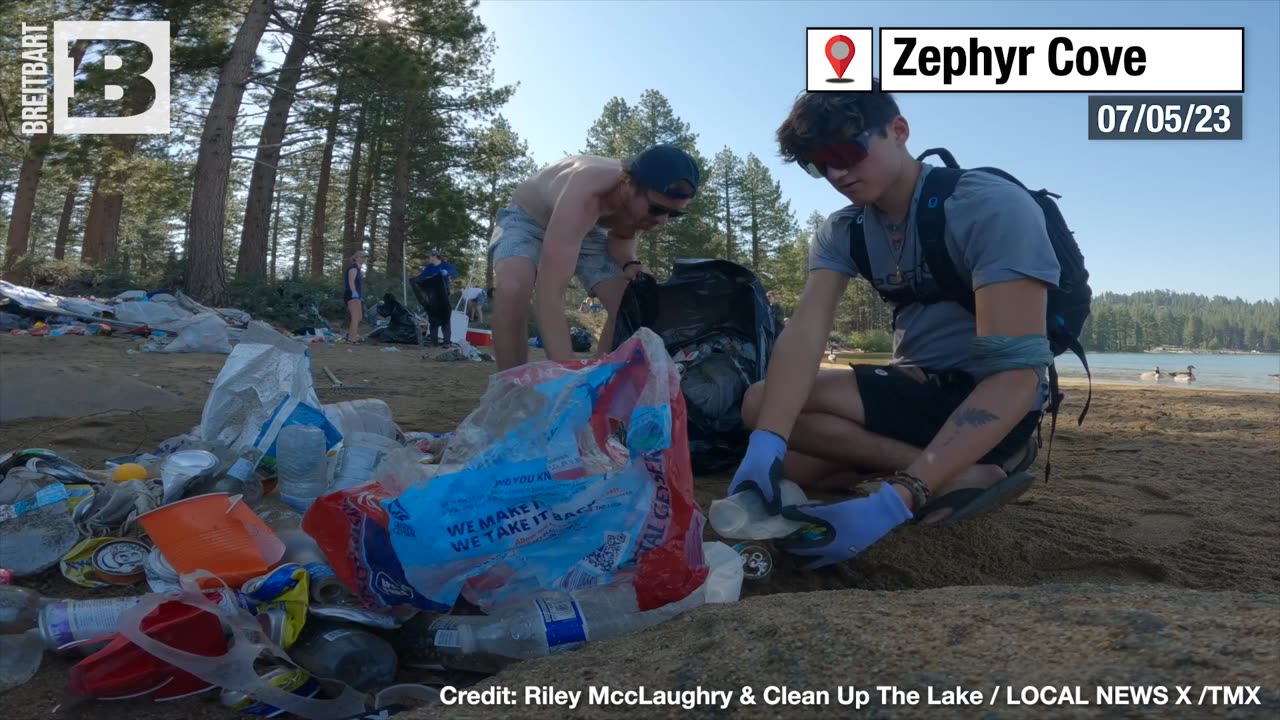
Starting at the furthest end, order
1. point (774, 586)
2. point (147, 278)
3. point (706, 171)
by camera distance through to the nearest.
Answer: point (706, 171) < point (147, 278) < point (774, 586)

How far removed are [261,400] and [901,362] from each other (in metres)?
1.93

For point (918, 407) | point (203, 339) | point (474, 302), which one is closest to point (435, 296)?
point (474, 302)

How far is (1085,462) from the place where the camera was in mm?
3555

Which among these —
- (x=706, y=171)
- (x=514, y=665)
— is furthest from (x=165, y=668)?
(x=706, y=171)

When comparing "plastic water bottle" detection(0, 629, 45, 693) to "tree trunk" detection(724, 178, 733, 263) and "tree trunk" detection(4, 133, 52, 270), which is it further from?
"tree trunk" detection(724, 178, 733, 263)

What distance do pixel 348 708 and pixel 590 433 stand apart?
0.60 m

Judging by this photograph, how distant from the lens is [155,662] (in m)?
1.24

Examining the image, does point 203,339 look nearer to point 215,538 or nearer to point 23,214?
point 215,538

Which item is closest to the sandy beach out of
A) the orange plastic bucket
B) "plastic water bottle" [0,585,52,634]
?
"plastic water bottle" [0,585,52,634]

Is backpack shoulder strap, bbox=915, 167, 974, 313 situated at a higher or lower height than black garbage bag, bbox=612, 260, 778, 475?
higher

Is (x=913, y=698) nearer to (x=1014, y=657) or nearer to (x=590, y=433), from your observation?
(x=1014, y=657)

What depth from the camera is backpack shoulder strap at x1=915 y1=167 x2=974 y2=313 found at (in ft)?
6.69

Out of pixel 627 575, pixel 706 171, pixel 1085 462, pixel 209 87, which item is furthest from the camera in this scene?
pixel 706 171

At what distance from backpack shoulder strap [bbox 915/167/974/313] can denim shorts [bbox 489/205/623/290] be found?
4.94 feet
